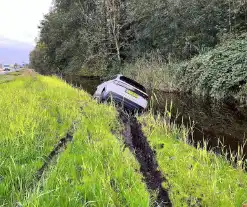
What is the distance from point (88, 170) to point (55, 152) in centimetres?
87

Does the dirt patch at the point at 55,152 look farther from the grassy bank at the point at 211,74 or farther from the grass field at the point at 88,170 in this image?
the grassy bank at the point at 211,74

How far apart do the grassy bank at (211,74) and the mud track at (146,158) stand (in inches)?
199

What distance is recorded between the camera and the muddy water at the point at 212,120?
20.5ft

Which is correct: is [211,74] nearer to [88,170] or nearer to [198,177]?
[198,177]

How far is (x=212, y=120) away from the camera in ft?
27.5

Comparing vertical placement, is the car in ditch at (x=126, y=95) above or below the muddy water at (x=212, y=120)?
above

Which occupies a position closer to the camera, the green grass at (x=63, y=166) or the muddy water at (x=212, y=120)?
the green grass at (x=63, y=166)

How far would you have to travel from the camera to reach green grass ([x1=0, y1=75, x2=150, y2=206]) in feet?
8.44

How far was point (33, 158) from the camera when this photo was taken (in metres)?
→ 3.60

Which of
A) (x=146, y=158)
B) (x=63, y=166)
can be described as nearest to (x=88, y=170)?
(x=63, y=166)

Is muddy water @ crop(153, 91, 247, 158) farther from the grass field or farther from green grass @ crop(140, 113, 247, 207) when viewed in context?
the grass field

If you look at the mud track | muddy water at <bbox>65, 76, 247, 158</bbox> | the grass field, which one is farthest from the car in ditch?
the grass field

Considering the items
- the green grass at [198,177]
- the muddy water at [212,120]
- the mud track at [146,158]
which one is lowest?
the muddy water at [212,120]

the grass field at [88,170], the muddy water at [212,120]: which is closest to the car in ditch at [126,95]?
the muddy water at [212,120]
